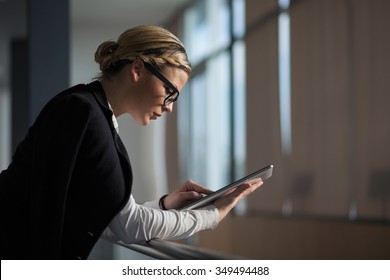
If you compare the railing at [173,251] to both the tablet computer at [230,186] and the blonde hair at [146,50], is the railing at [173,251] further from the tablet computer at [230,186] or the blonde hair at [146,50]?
the blonde hair at [146,50]

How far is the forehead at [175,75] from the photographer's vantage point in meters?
1.54

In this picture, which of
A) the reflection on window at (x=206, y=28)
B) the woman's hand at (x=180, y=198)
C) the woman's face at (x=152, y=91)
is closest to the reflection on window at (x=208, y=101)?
the reflection on window at (x=206, y=28)

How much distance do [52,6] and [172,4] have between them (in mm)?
7007

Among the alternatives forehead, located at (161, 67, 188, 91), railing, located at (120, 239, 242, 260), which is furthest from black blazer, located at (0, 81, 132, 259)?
forehead, located at (161, 67, 188, 91)

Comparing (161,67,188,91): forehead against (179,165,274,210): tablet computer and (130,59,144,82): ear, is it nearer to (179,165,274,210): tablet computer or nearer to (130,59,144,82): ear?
(130,59,144,82): ear

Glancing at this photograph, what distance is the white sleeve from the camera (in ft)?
4.49

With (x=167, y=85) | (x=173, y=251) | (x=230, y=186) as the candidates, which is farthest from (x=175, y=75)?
(x=173, y=251)

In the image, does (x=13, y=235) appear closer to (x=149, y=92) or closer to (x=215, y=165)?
(x=149, y=92)

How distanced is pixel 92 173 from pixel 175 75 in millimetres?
365

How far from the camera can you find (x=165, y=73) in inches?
60.4

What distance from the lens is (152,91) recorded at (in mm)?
1561

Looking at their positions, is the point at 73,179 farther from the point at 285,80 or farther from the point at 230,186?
the point at 285,80

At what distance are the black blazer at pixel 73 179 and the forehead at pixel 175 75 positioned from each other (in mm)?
232

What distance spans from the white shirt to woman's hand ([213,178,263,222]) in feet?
0.07
